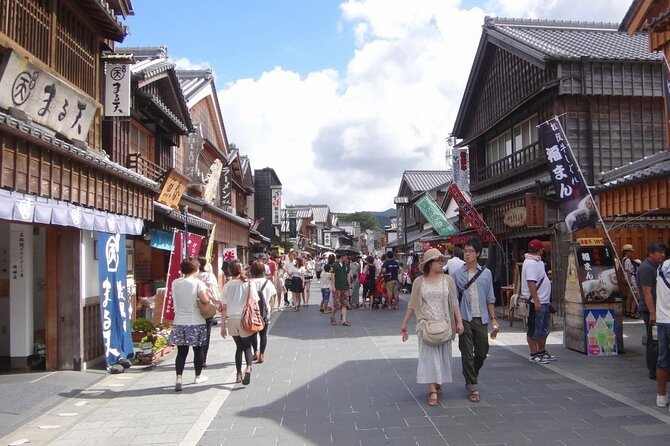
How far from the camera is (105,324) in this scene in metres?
9.49

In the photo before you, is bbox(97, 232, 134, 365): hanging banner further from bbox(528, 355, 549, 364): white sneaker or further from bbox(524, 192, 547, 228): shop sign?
bbox(524, 192, 547, 228): shop sign

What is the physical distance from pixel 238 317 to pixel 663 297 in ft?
18.4

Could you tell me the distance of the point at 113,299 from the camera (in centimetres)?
984

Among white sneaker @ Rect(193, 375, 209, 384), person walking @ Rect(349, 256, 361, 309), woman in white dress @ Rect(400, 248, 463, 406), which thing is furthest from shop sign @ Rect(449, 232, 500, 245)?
white sneaker @ Rect(193, 375, 209, 384)

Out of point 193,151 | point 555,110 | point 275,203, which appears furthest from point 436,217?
point 275,203

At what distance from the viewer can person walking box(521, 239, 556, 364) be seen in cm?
933

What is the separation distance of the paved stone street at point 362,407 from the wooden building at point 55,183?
4.85 feet

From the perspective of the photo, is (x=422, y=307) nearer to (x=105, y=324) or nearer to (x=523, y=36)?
(x=105, y=324)

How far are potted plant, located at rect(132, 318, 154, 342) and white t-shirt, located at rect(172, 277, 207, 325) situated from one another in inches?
148

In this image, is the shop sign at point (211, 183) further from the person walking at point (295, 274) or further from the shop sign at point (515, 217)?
the shop sign at point (515, 217)

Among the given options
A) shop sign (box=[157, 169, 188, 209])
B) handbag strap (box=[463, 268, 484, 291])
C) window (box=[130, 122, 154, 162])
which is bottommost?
handbag strap (box=[463, 268, 484, 291])

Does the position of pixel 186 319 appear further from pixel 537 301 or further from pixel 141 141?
pixel 141 141

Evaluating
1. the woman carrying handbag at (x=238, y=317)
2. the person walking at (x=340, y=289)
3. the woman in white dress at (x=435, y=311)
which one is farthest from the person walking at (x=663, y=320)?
the person walking at (x=340, y=289)

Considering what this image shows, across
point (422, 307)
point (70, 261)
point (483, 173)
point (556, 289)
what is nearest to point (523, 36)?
point (483, 173)
